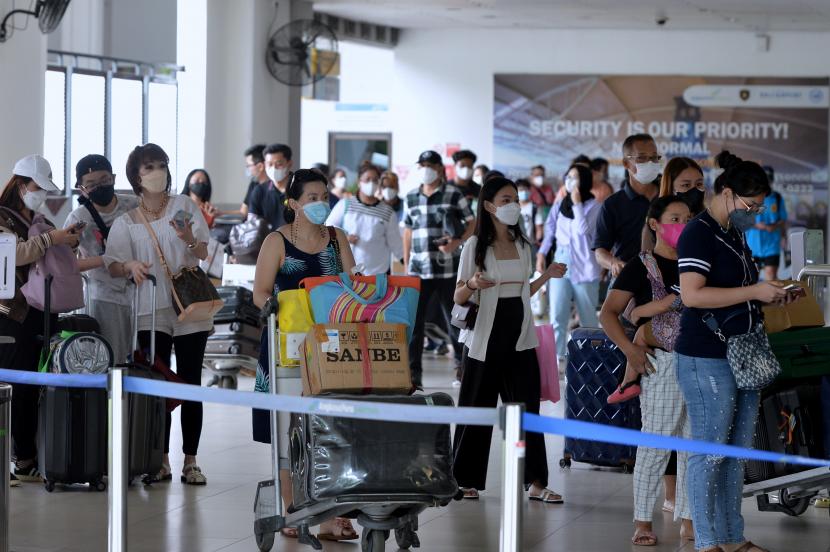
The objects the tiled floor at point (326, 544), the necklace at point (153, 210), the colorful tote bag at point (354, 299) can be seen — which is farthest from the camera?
the necklace at point (153, 210)

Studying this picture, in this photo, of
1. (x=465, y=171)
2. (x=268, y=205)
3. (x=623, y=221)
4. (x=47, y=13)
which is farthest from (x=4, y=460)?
(x=465, y=171)

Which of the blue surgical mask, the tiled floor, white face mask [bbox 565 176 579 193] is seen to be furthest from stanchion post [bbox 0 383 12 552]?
white face mask [bbox 565 176 579 193]

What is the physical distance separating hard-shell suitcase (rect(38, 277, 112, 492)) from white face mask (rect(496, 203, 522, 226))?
201 cm

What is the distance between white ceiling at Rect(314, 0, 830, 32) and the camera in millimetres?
17656

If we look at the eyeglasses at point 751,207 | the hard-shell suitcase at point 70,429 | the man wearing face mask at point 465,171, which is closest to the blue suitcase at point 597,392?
the eyeglasses at point 751,207

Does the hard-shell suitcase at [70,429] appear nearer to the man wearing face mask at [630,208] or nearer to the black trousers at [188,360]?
the black trousers at [188,360]

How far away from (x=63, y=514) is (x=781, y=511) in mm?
3268

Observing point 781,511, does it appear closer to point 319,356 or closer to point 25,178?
point 319,356

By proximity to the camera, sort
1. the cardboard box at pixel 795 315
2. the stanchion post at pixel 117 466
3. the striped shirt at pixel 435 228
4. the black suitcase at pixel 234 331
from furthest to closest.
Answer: the striped shirt at pixel 435 228 → the black suitcase at pixel 234 331 → the cardboard box at pixel 795 315 → the stanchion post at pixel 117 466

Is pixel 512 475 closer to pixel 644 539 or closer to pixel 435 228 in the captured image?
pixel 644 539

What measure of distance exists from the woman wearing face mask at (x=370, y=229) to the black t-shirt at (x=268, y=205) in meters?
0.50

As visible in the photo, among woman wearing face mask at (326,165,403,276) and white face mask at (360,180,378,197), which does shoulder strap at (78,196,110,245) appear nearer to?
woman wearing face mask at (326,165,403,276)

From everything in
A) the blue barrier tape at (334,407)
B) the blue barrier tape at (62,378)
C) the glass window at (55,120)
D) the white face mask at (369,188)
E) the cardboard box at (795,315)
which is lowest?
the blue barrier tape at (334,407)

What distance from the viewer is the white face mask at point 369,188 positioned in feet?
35.3
